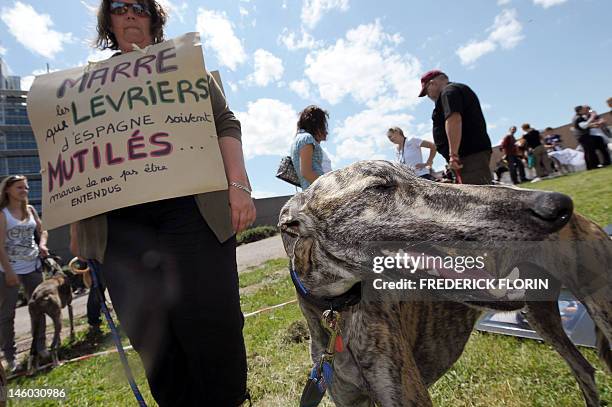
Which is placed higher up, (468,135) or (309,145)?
(309,145)

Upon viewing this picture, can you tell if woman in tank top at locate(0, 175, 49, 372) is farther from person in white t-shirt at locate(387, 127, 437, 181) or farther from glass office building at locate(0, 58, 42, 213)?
glass office building at locate(0, 58, 42, 213)

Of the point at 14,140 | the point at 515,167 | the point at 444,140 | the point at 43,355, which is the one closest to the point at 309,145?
the point at 444,140

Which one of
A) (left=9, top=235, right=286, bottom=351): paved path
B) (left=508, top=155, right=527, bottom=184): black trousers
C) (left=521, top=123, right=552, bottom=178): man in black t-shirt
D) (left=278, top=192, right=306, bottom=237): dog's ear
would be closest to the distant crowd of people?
(left=278, top=192, right=306, bottom=237): dog's ear

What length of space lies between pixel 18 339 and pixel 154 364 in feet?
26.8

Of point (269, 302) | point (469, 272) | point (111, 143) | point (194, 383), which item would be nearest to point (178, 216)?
point (111, 143)

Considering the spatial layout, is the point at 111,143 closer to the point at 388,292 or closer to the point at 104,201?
the point at 104,201

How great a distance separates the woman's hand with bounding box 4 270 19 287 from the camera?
4.09m

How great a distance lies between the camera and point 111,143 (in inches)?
65.4

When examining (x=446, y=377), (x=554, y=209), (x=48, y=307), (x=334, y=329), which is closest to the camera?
(x=554, y=209)

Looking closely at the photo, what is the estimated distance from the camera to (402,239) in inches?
54.2

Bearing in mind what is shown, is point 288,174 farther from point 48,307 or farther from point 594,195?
point 594,195

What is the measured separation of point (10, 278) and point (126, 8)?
3872 millimetres

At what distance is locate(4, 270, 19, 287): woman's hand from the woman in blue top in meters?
3.55

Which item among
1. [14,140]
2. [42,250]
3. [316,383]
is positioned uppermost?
[14,140]
